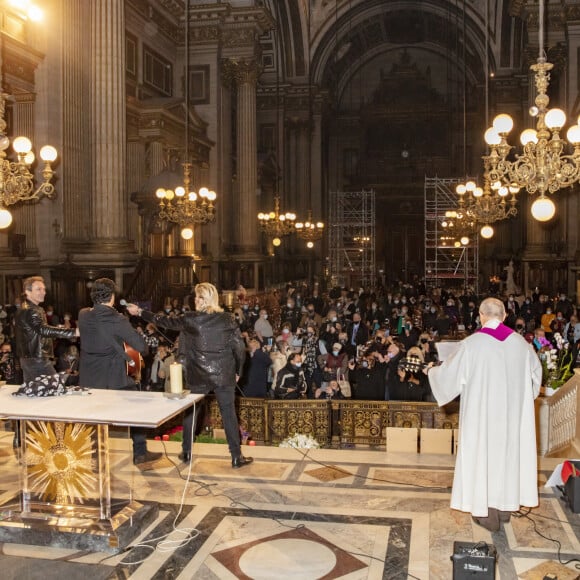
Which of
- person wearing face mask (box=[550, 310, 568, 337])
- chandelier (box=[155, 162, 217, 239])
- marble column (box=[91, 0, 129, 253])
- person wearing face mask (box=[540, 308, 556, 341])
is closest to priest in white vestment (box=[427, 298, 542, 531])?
person wearing face mask (box=[550, 310, 568, 337])

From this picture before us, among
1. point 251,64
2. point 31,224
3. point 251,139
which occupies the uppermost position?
point 251,64

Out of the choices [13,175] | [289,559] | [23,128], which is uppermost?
[23,128]

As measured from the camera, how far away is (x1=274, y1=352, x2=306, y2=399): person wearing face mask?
1132 cm

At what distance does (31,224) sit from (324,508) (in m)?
14.3

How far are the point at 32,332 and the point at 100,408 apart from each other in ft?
7.58

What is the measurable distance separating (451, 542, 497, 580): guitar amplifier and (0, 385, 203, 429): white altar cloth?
84.0 inches

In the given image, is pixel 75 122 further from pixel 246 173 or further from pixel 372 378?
pixel 246 173

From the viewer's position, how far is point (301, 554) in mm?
5207

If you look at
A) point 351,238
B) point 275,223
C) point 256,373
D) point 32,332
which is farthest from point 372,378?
point 351,238

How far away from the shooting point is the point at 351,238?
44281mm

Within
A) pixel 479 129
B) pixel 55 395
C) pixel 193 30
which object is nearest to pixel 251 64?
pixel 193 30

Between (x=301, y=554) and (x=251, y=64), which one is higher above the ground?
(x=251, y=64)

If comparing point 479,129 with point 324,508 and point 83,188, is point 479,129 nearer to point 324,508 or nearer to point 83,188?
point 83,188

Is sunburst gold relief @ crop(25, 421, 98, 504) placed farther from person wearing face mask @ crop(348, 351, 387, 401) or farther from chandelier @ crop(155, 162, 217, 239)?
chandelier @ crop(155, 162, 217, 239)
